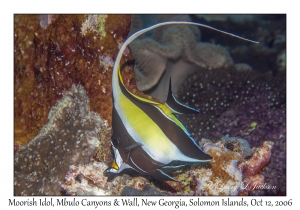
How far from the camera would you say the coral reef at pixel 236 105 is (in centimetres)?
421

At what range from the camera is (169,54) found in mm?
5312

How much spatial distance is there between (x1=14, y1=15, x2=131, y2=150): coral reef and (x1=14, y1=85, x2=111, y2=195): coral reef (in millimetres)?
111

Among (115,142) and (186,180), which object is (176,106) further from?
(186,180)

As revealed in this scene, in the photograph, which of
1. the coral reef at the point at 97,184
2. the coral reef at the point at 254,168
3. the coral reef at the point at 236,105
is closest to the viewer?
the coral reef at the point at 97,184

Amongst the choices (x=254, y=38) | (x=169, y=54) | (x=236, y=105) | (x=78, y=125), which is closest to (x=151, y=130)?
(x=78, y=125)

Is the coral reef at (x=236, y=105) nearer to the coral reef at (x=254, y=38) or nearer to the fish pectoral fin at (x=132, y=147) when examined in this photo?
the coral reef at (x=254, y=38)

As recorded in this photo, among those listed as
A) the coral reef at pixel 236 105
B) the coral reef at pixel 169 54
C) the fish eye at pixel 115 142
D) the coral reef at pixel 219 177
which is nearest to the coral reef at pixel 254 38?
the coral reef at pixel 169 54

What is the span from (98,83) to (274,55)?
5907mm

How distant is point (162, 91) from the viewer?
5.47 m

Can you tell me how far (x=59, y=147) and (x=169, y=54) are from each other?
3447 millimetres

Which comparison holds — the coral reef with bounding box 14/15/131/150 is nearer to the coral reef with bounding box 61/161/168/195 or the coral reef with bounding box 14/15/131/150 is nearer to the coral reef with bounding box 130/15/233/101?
the coral reef with bounding box 61/161/168/195

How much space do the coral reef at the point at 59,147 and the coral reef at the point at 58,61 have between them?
0.37 feet

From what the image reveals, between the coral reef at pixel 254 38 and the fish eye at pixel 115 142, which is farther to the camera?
the coral reef at pixel 254 38
